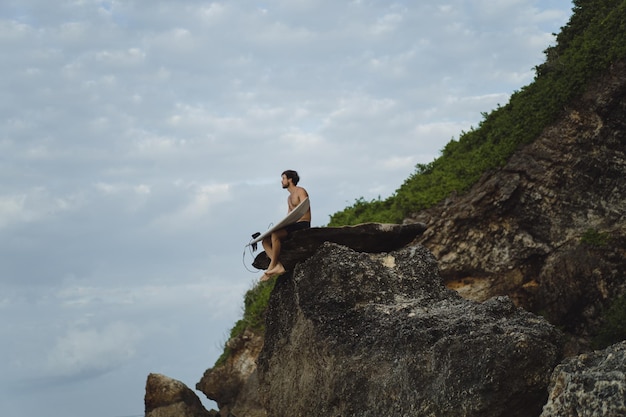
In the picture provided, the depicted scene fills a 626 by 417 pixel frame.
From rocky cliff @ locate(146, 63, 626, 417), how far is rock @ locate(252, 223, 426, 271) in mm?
288

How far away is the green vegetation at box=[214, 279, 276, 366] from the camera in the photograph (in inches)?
1243

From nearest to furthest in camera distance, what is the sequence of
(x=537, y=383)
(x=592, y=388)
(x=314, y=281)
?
(x=592, y=388) → (x=537, y=383) → (x=314, y=281)

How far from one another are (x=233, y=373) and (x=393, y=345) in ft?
58.3

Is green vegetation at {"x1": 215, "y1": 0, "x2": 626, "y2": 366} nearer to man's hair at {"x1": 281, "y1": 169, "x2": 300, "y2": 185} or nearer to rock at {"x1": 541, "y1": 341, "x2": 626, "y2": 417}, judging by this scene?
man's hair at {"x1": 281, "y1": 169, "x2": 300, "y2": 185}

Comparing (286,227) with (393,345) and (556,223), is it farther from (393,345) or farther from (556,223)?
(556,223)

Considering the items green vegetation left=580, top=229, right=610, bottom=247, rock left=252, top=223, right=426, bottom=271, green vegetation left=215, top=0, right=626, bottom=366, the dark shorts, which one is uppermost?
green vegetation left=215, top=0, right=626, bottom=366

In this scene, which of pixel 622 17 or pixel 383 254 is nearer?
pixel 383 254

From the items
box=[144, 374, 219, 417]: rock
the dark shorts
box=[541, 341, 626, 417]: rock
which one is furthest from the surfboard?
box=[144, 374, 219, 417]: rock

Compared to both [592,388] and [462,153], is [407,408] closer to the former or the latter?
[592,388]

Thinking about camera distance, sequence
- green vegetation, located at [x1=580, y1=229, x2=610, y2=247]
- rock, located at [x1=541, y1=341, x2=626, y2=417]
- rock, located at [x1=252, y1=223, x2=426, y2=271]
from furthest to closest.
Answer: green vegetation, located at [x1=580, y1=229, x2=610, y2=247] → rock, located at [x1=252, y1=223, x2=426, y2=271] → rock, located at [x1=541, y1=341, x2=626, y2=417]

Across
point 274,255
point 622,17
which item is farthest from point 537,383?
point 622,17

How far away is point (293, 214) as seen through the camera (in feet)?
57.0

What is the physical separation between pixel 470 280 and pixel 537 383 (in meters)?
14.4

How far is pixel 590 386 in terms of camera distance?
1040cm
